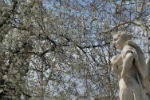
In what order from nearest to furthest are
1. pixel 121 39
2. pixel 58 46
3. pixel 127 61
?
pixel 127 61 < pixel 121 39 < pixel 58 46

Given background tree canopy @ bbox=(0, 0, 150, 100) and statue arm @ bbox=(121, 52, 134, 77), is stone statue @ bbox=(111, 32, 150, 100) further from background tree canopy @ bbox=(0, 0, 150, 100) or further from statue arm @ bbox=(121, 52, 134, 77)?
background tree canopy @ bbox=(0, 0, 150, 100)

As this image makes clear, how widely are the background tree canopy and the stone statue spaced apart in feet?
16.2

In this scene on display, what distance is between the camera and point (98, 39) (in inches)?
445

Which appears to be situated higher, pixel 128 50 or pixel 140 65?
pixel 128 50

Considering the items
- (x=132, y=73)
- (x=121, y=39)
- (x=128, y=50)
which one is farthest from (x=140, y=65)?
(x=121, y=39)

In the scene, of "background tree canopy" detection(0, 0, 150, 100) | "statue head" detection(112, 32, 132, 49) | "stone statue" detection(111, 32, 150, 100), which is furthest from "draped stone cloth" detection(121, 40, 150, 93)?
"background tree canopy" detection(0, 0, 150, 100)

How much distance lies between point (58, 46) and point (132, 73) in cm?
585

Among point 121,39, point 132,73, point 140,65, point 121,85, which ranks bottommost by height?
point 121,85

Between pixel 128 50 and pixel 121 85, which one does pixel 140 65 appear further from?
pixel 121 85

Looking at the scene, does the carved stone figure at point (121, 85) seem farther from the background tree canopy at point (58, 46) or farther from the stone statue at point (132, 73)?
the background tree canopy at point (58, 46)

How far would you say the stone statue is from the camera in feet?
16.1

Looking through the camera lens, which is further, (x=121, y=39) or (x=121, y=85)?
(x=121, y=39)

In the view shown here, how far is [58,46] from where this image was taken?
34.8ft

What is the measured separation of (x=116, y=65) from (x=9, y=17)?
6666mm
